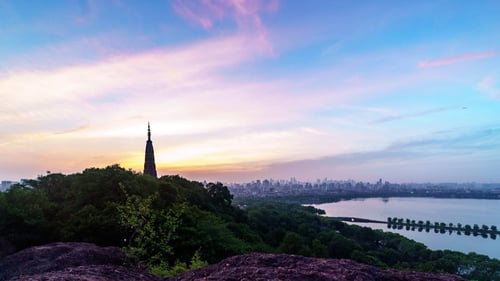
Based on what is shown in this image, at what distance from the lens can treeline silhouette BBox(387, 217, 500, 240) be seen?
6469 cm

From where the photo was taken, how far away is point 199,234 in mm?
14172

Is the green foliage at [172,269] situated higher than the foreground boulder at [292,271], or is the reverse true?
the foreground boulder at [292,271]

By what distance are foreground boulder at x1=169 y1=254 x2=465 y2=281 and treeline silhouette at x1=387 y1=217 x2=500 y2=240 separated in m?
70.0

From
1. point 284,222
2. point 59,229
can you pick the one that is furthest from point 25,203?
point 284,222

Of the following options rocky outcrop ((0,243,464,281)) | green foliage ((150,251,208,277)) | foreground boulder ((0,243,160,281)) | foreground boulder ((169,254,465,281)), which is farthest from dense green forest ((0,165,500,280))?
foreground boulder ((169,254,465,281))

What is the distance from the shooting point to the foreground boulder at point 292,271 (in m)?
4.24

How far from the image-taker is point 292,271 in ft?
14.5

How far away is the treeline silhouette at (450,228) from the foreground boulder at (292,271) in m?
70.0

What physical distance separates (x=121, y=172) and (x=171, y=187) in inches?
121

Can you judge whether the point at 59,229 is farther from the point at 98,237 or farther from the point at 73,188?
the point at 73,188

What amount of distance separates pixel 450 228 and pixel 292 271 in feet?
251

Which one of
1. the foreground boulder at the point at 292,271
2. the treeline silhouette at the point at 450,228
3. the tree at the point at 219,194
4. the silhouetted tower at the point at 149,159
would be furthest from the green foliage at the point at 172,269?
the treeline silhouette at the point at 450,228

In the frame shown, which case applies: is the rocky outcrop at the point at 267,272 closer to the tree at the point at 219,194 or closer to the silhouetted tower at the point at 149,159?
the tree at the point at 219,194

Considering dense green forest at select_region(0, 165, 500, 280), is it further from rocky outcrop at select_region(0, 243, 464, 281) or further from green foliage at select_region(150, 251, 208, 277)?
rocky outcrop at select_region(0, 243, 464, 281)
